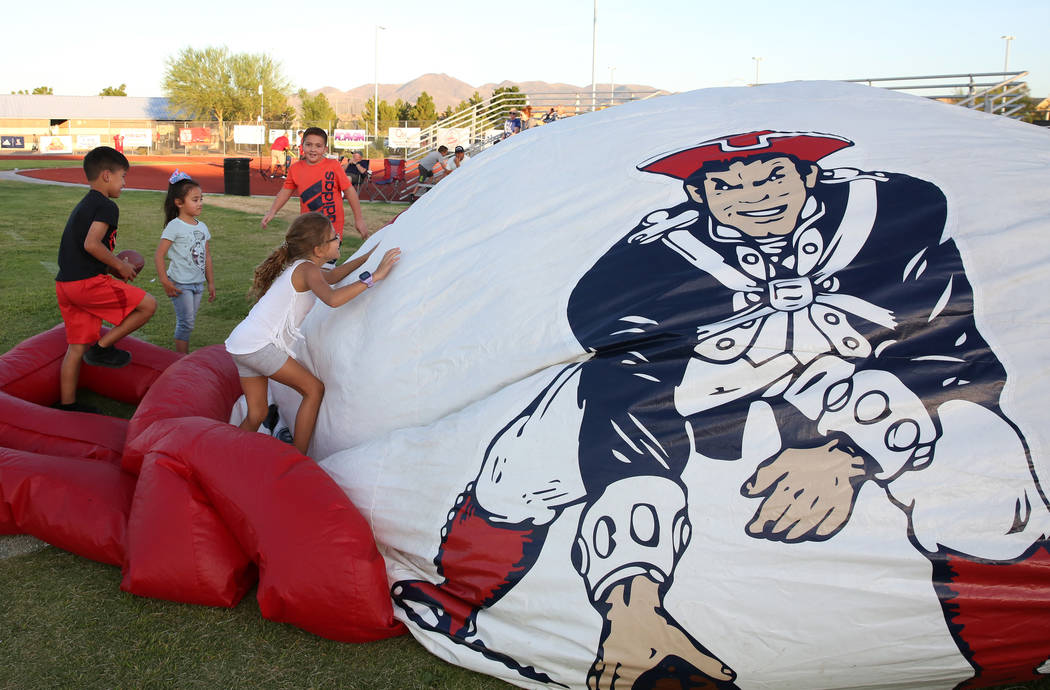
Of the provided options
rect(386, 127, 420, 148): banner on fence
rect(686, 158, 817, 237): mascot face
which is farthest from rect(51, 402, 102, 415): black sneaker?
rect(386, 127, 420, 148): banner on fence

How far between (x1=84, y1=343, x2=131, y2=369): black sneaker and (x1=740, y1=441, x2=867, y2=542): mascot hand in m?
3.74

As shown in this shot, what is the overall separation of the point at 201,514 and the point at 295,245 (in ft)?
4.10

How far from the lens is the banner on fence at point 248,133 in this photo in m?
34.3

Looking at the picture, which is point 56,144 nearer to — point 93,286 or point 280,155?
point 280,155

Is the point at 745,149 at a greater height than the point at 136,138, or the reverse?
the point at 136,138

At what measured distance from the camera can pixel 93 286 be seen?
444 centimetres

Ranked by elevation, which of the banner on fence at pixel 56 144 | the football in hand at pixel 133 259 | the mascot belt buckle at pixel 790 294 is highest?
the banner on fence at pixel 56 144

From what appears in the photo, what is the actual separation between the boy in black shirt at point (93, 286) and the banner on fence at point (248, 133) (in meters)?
32.0

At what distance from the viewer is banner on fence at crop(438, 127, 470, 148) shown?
26688mm

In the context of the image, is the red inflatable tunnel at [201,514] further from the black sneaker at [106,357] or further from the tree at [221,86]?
the tree at [221,86]

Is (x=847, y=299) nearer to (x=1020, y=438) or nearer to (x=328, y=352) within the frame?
(x=1020, y=438)

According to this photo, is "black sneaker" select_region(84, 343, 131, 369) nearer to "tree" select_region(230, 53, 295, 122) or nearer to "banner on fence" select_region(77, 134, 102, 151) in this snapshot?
"banner on fence" select_region(77, 134, 102, 151)

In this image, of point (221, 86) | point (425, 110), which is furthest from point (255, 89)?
point (425, 110)

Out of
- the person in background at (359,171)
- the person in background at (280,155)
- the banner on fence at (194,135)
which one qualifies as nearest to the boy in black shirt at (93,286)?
the person in background at (359,171)
